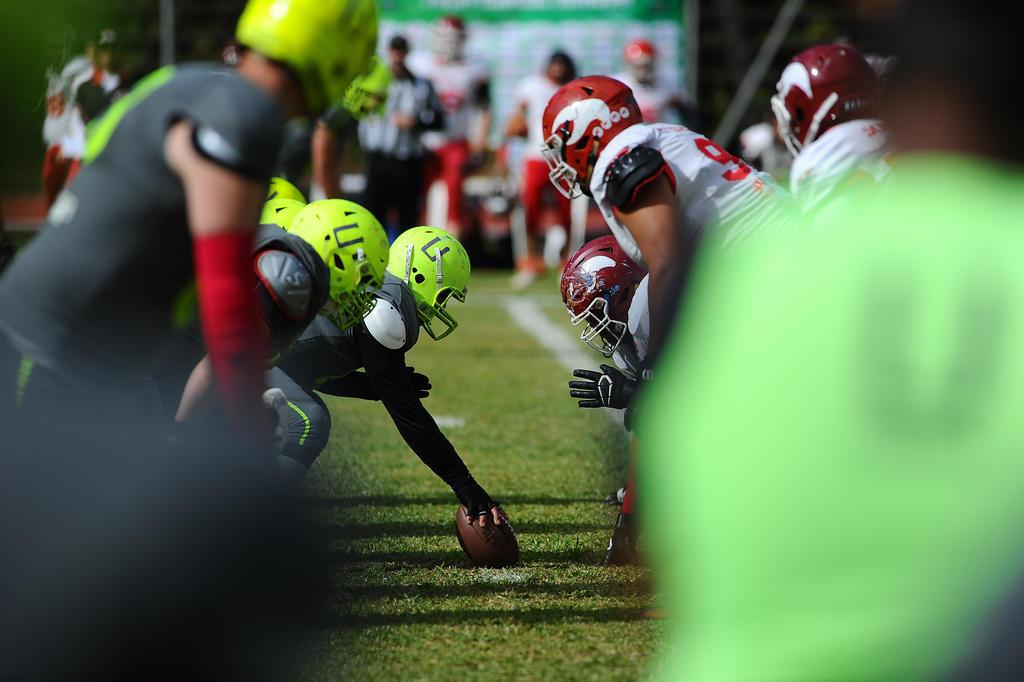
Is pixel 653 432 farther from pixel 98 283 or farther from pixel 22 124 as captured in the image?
pixel 22 124

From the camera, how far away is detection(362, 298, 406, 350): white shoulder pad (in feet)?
14.5

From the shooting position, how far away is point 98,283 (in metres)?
2.46

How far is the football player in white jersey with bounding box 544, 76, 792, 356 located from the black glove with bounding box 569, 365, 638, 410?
174 mm

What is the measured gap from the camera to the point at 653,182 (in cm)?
421

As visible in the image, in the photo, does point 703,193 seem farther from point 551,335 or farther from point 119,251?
point 551,335

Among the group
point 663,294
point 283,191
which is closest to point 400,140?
point 283,191

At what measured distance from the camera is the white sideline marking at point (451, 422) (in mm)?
6933

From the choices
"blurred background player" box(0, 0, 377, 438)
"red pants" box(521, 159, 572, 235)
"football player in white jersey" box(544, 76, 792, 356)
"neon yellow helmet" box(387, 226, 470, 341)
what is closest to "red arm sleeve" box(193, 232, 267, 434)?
"blurred background player" box(0, 0, 377, 438)

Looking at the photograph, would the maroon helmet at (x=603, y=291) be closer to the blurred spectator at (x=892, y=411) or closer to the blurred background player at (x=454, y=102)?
the blurred spectator at (x=892, y=411)

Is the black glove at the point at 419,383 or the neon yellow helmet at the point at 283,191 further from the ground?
the neon yellow helmet at the point at 283,191

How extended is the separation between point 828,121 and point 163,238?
2953mm

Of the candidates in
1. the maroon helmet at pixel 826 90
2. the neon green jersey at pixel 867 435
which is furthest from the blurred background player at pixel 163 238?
the maroon helmet at pixel 826 90

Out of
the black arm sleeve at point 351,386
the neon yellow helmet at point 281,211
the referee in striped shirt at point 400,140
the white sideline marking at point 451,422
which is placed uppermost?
the neon yellow helmet at point 281,211

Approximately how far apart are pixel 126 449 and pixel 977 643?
145 centimetres
